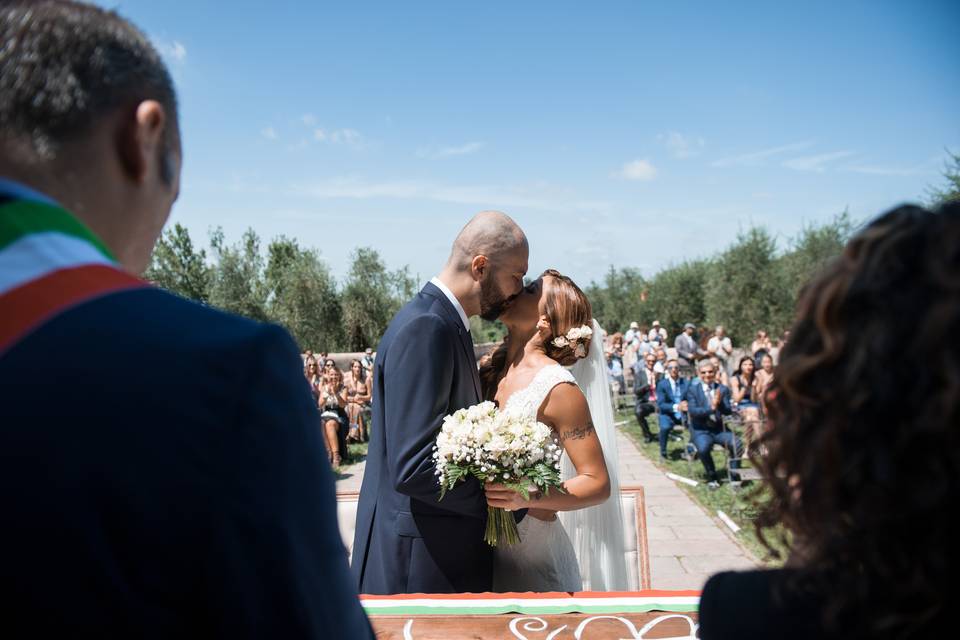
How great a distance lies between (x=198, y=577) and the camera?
662 mm

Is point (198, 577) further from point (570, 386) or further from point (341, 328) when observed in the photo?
point (341, 328)

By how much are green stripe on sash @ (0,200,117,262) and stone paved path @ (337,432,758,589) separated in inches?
206

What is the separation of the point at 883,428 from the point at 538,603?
1.67 m

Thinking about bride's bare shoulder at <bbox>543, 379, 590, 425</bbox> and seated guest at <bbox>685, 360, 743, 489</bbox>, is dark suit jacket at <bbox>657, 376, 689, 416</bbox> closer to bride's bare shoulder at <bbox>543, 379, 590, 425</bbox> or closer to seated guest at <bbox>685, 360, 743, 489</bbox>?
seated guest at <bbox>685, 360, 743, 489</bbox>

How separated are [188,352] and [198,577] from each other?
24 centimetres

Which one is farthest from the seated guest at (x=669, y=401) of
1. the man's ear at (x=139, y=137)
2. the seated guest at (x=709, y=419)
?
the man's ear at (x=139, y=137)

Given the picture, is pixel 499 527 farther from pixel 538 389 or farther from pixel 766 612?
pixel 766 612

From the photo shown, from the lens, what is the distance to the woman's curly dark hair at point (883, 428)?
833 mm

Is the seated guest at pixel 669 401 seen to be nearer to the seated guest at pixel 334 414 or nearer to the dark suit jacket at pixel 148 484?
the seated guest at pixel 334 414

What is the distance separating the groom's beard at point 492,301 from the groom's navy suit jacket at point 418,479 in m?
0.22

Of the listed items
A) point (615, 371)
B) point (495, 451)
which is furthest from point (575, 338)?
point (615, 371)

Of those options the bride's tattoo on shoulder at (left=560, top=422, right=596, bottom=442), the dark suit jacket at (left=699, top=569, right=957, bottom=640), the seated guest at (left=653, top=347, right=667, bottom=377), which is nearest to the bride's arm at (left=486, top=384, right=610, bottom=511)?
the bride's tattoo on shoulder at (left=560, top=422, right=596, bottom=442)

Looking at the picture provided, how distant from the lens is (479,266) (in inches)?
120

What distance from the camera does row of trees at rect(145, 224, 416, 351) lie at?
37.1 metres
